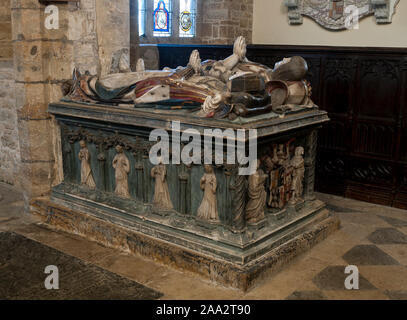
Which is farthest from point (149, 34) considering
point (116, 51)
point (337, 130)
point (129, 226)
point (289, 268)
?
point (289, 268)

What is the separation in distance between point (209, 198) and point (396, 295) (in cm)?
151

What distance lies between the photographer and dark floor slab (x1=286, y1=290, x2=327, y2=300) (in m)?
3.42

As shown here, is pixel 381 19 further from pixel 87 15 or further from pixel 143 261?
pixel 143 261

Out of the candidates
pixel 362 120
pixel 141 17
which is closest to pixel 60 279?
pixel 362 120

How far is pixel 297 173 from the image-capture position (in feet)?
14.1

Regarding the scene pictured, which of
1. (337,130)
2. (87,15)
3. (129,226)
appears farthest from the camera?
(337,130)

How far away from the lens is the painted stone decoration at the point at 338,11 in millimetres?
7160

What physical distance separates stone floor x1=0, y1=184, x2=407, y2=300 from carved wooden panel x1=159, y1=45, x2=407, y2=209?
564 millimetres

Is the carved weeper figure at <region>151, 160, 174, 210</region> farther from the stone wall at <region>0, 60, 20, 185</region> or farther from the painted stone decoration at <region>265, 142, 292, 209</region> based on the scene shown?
the stone wall at <region>0, 60, 20, 185</region>

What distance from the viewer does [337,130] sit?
5.89 metres

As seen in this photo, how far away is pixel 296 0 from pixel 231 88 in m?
5.25

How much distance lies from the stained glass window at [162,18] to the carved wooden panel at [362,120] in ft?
9.50

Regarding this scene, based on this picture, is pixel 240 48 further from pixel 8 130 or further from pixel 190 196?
pixel 8 130

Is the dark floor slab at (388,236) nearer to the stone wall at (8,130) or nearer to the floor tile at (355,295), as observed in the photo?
the floor tile at (355,295)
